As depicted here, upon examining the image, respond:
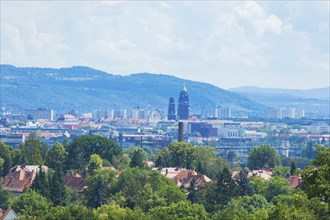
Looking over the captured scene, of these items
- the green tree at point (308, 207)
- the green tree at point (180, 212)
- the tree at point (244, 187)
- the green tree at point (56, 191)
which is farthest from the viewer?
the tree at point (244, 187)

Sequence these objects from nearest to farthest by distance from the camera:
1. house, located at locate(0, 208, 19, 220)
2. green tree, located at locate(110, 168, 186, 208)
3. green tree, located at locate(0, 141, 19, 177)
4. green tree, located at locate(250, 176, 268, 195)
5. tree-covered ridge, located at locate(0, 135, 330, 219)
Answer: tree-covered ridge, located at locate(0, 135, 330, 219)
house, located at locate(0, 208, 19, 220)
green tree, located at locate(110, 168, 186, 208)
green tree, located at locate(250, 176, 268, 195)
green tree, located at locate(0, 141, 19, 177)

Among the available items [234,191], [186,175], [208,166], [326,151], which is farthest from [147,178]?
[326,151]

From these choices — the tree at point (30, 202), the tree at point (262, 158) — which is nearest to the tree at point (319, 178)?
the tree at point (30, 202)

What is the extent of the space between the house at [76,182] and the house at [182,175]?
6148 mm

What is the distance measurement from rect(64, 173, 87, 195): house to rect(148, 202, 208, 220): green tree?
25178mm

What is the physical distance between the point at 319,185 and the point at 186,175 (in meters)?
60.1

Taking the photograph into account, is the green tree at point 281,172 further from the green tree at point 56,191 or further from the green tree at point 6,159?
the green tree at point 56,191

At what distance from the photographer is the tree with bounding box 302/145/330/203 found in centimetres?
3481

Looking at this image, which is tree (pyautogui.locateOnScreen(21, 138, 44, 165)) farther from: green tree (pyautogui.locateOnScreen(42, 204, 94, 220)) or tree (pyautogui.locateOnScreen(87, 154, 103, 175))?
green tree (pyautogui.locateOnScreen(42, 204, 94, 220))

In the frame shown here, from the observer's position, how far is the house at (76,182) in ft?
286

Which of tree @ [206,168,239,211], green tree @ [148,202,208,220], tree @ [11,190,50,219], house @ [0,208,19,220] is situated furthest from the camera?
tree @ [206,168,239,211]

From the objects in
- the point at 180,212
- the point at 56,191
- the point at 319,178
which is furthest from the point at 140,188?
the point at 319,178

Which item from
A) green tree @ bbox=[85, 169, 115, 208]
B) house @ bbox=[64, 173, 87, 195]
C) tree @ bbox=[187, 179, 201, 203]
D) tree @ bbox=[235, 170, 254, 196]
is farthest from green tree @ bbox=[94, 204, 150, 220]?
house @ bbox=[64, 173, 87, 195]

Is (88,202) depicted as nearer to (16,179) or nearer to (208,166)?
(16,179)
